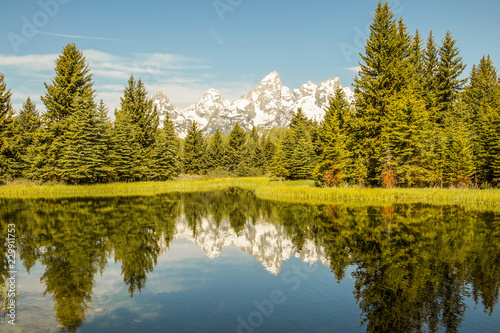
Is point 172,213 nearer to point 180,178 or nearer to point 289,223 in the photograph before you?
point 289,223

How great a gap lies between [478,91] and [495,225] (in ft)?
151

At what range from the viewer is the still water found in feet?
29.7

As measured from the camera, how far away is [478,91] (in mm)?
56906

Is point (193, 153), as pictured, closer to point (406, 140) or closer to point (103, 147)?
point (103, 147)

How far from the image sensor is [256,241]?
18.8 m

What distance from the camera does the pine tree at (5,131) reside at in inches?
1950

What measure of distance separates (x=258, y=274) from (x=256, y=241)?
5.21 m

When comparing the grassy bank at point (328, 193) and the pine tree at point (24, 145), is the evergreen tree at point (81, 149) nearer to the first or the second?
the grassy bank at point (328, 193)

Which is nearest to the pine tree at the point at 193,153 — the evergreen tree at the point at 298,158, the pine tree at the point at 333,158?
the evergreen tree at the point at 298,158

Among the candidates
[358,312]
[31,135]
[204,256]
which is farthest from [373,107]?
[31,135]

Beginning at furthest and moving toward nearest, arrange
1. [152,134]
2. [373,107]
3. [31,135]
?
[152,134] → [31,135] → [373,107]

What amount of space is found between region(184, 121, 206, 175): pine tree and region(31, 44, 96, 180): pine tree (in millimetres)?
33254

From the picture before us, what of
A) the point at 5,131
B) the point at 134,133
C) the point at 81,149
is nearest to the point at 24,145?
the point at 5,131

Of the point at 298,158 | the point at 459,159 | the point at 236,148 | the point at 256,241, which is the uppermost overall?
the point at 236,148
